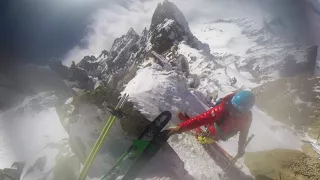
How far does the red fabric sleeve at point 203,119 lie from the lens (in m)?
8.57

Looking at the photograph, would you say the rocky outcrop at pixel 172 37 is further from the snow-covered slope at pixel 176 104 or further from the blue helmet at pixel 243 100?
the blue helmet at pixel 243 100

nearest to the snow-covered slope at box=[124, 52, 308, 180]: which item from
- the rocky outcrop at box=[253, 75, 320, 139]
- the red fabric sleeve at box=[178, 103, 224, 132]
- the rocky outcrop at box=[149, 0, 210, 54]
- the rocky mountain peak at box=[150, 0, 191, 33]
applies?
the red fabric sleeve at box=[178, 103, 224, 132]

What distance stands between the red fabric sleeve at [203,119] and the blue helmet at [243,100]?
0.54m

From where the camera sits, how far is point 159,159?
30.2ft

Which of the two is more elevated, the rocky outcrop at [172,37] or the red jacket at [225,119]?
the rocky outcrop at [172,37]

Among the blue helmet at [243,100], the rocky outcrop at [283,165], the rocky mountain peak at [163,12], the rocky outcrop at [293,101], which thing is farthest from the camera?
the rocky mountain peak at [163,12]

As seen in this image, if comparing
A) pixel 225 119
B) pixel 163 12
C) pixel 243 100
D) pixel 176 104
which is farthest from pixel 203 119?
pixel 163 12

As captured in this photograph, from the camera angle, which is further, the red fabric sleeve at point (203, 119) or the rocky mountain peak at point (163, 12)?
the rocky mountain peak at point (163, 12)

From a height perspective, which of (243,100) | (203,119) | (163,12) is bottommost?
(203,119)

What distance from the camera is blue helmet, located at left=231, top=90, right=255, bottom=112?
8695mm

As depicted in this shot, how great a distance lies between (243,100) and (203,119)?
1314 millimetres

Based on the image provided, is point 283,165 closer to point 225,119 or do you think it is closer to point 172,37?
point 225,119

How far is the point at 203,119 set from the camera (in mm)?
8758

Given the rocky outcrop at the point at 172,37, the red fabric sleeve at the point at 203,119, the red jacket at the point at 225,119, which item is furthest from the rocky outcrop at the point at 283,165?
the rocky outcrop at the point at 172,37
